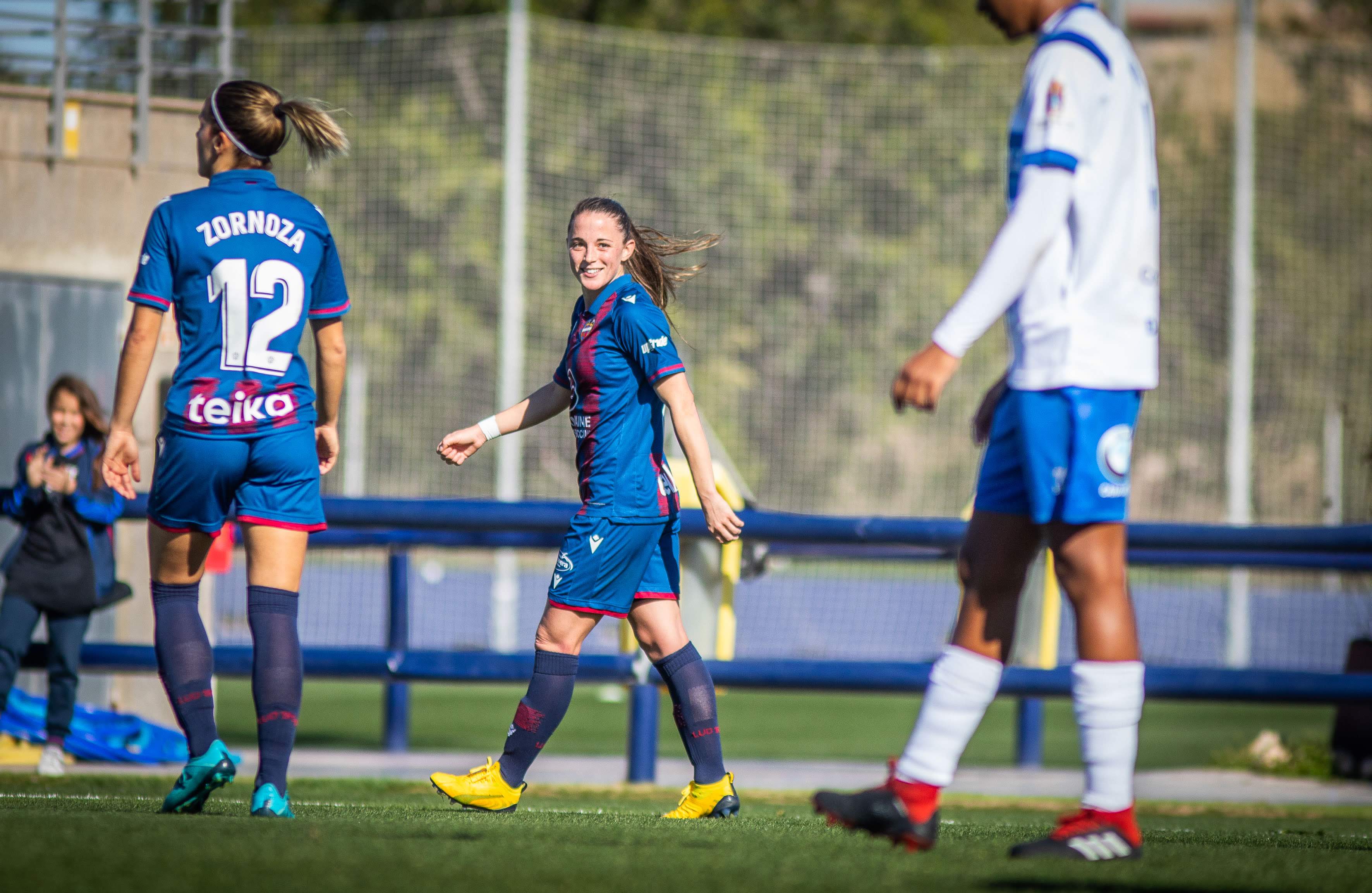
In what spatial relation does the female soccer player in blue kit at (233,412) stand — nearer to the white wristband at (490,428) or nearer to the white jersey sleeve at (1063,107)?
the white wristband at (490,428)

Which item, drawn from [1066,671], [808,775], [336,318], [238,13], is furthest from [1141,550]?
[238,13]

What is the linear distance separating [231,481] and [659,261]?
155 cm

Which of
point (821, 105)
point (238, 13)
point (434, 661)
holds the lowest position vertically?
point (434, 661)

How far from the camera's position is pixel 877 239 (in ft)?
48.2

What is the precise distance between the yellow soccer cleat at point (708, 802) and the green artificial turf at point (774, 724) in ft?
10.2

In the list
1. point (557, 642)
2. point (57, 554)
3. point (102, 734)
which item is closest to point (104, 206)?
point (57, 554)

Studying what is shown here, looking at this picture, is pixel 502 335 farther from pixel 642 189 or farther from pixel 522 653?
pixel 522 653

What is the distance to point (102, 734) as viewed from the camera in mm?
7094

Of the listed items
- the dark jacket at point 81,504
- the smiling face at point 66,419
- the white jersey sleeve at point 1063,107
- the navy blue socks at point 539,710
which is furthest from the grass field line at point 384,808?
the white jersey sleeve at point 1063,107

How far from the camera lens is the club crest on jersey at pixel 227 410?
408cm

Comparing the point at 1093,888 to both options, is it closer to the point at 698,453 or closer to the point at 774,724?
the point at 698,453

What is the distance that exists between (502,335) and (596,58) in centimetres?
303

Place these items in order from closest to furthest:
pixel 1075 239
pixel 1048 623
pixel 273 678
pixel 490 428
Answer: pixel 1075 239, pixel 273 678, pixel 490 428, pixel 1048 623

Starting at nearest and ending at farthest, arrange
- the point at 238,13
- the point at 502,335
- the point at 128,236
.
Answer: the point at 128,236 → the point at 502,335 → the point at 238,13
